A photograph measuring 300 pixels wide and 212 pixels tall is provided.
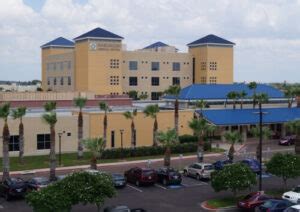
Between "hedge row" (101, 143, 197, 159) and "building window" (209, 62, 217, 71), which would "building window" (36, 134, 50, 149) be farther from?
"building window" (209, 62, 217, 71)

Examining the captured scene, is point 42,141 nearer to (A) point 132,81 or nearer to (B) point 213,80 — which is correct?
(A) point 132,81

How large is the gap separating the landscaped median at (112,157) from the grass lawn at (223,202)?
63.0 feet

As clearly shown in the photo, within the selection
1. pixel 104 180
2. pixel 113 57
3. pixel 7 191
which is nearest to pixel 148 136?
pixel 7 191

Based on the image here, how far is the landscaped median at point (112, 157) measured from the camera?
168 feet

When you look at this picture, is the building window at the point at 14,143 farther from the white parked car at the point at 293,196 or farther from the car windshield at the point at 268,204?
the car windshield at the point at 268,204

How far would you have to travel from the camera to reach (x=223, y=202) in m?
35.8

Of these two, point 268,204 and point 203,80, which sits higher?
point 203,80

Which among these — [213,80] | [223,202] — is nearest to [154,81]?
[213,80]

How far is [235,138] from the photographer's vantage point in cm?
4925

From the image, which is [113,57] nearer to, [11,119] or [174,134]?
[11,119]

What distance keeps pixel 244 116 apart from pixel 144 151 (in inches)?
812

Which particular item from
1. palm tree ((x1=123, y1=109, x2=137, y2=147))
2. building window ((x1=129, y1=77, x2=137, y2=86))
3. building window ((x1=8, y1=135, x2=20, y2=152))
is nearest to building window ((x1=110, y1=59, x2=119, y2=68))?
building window ((x1=129, y1=77, x2=137, y2=86))

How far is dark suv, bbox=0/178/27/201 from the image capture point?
3688cm

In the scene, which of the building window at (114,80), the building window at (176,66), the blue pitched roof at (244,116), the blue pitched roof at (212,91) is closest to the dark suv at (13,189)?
the blue pitched roof at (244,116)
